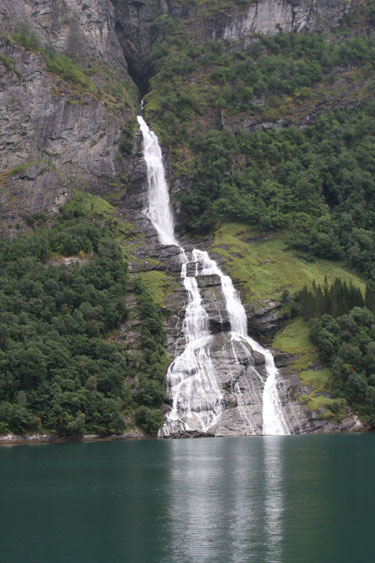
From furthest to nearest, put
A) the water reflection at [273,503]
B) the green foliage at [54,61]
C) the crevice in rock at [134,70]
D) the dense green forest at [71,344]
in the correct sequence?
the crevice in rock at [134,70]
the green foliage at [54,61]
the dense green forest at [71,344]
the water reflection at [273,503]

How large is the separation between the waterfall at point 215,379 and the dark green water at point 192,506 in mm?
18190

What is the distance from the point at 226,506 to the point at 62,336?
4771 cm

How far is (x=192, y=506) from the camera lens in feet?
107

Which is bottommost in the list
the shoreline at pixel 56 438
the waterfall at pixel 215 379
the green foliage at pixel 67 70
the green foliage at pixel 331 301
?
the shoreline at pixel 56 438

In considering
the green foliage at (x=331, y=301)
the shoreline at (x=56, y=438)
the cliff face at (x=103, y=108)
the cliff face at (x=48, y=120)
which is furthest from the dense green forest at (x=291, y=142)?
the shoreline at (x=56, y=438)

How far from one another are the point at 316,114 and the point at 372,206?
35.3m

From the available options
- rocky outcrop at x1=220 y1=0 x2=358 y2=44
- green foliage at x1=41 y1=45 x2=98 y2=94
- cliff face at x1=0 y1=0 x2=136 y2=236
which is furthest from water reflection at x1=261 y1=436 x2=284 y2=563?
rocky outcrop at x1=220 y1=0 x2=358 y2=44

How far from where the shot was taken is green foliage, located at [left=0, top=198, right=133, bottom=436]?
67438mm

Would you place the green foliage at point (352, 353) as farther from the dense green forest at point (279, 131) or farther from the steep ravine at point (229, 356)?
the dense green forest at point (279, 131)

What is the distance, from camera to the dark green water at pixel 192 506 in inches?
968

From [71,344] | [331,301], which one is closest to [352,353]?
[331,301]

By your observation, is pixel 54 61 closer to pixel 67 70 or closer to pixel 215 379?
pixel 67 70

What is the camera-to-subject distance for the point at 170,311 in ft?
283

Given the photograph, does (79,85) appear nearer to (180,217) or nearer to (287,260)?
(180,217)
